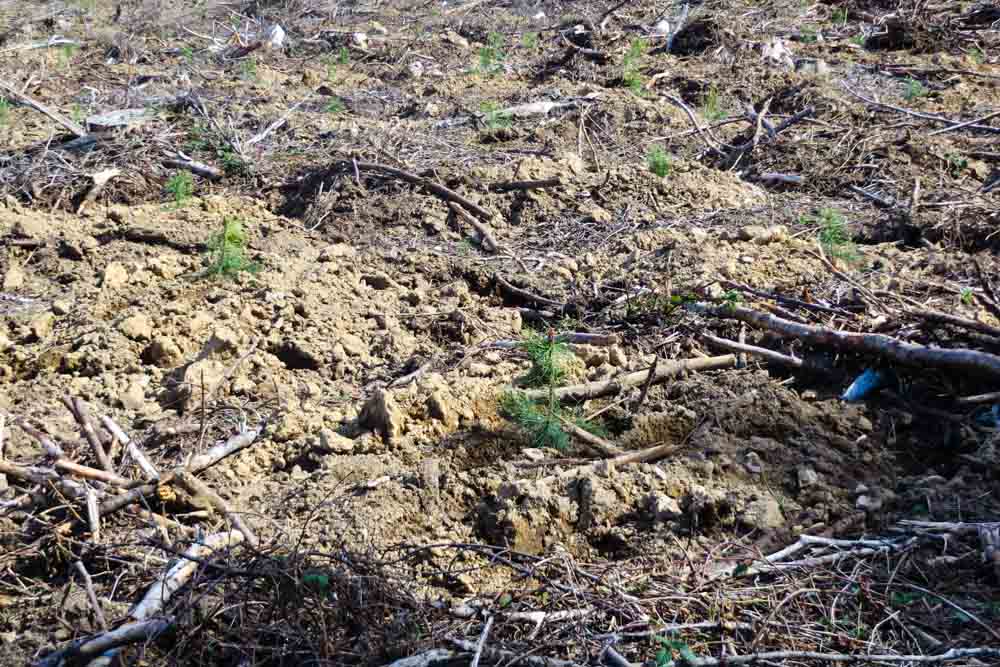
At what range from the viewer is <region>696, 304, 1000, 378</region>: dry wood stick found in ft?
10.4

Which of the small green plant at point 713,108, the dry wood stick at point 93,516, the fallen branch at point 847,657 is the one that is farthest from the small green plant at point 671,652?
the small green plant at point 713,108

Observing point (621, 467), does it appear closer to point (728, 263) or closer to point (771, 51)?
point (728, 263)

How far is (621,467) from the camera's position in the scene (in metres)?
3.07

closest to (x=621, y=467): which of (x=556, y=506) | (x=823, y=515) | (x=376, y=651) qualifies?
(x=556, y=506)

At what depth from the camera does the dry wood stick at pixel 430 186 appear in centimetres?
530

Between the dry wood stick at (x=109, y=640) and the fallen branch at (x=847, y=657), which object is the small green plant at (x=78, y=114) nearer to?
the dry wood stick at (x=109, y=640)

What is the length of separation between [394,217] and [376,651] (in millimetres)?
3287

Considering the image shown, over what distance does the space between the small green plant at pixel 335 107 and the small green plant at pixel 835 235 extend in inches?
150

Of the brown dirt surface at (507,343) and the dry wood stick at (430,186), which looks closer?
the brown dirt surface at (507,343)

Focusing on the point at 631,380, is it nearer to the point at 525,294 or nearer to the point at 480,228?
the point at 525,294

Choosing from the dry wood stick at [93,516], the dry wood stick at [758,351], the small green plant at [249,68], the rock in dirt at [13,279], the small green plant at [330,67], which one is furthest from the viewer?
the small green plant at [330,67]

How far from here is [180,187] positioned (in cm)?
542

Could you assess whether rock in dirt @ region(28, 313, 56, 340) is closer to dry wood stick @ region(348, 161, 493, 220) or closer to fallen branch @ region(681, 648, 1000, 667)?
dry wood stick @ region(348, 161, 493, 220)

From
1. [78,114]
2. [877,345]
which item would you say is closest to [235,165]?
[78,114]
